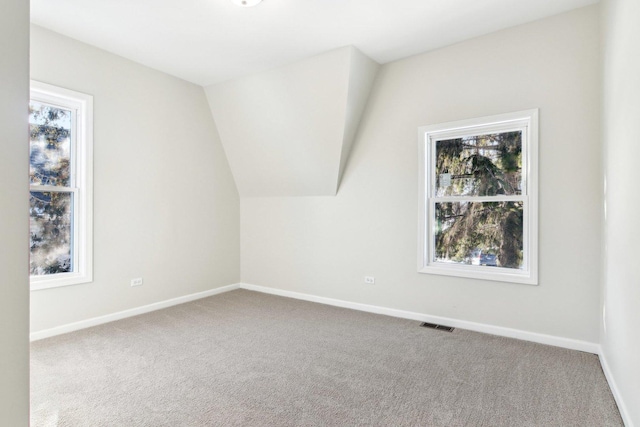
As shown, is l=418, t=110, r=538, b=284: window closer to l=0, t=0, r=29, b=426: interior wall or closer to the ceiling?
the ceiling

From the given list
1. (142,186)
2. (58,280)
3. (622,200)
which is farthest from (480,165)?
(58,280)

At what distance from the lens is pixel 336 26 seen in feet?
10.0

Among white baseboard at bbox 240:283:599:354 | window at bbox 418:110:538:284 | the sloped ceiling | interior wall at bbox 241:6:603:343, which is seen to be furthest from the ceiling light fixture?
white baseboard at bbox 240:283:599:354

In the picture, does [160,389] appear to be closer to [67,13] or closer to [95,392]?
[95,392]

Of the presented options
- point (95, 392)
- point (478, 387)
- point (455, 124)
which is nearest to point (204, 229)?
point (95, 392)

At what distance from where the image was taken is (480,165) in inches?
136

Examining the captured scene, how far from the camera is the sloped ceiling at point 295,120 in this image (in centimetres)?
365

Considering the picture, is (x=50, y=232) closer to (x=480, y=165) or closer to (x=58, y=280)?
(x=58, y=280)

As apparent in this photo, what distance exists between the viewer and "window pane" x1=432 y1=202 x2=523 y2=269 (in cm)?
327

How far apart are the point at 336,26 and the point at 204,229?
2.96 m

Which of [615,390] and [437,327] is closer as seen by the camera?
[615,390]

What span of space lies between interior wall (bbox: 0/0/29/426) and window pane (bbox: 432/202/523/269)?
11.0 ft

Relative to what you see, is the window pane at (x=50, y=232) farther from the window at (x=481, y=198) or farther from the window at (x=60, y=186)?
the window at (x=481, y=198)

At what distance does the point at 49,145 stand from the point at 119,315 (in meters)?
1.82
